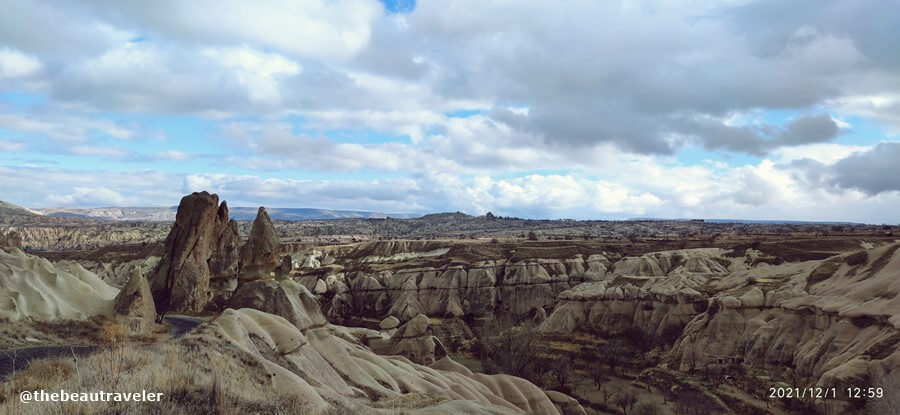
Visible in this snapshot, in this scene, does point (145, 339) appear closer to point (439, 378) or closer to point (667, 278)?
point (439, 378)

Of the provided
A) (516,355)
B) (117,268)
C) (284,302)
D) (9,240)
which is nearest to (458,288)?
(516,355)

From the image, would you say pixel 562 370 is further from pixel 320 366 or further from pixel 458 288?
pixel 458 288

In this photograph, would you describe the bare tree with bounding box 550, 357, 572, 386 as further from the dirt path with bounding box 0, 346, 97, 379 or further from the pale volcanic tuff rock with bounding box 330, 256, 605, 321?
the dirt path with bounding box 0, 346, 97, 379

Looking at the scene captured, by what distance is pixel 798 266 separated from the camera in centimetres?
4716

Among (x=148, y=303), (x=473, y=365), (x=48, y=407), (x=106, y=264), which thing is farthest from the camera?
(x=106, y=264)

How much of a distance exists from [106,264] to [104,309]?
63399mm

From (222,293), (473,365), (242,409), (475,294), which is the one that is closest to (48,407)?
(242,409)
